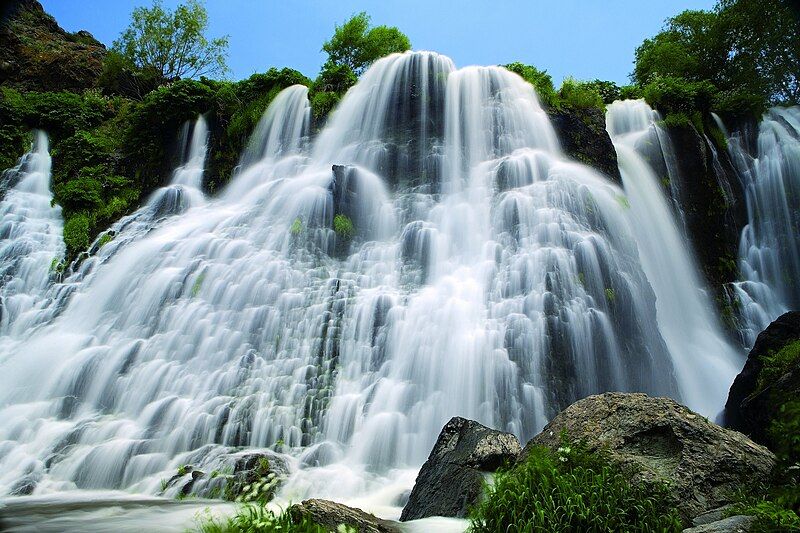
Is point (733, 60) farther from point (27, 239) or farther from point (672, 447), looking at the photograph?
point (27, 239)

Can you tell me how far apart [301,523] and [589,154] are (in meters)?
14.9

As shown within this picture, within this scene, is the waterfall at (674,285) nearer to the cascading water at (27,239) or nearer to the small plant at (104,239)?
the small plant at (104,239)

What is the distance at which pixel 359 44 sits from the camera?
3034 centimetres

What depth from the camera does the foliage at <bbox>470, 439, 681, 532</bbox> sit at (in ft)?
15.0

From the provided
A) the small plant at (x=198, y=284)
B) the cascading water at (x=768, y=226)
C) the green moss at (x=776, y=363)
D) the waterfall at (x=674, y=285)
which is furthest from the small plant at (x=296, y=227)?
the cascading water at (x=768, y=226)

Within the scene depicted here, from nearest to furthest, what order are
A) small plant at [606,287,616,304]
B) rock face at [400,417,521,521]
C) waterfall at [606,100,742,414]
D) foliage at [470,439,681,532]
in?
1. foliage at [470,439,681,532]
2. rock face at [400,417,521,521]
3. small plant at [606,287,616,304]
4. waterfall at [606,100,742,414]

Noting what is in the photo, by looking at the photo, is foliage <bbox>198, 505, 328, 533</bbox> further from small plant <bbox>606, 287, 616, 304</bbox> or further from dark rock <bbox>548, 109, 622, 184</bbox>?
dark rock <bbox>548, 109, 622, 184</bbox>

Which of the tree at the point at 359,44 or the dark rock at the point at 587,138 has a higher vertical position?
the tree at the point at 359,44

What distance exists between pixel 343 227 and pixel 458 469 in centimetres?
935

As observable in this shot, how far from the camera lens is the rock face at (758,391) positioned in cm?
786

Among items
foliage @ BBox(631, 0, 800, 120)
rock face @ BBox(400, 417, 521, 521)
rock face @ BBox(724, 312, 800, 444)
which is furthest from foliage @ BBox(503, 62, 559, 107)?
rock face @ BBox(400, 417, 521, 521)

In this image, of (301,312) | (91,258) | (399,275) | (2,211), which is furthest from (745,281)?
(2,211)

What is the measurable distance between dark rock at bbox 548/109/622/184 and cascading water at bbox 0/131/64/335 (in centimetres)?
1559

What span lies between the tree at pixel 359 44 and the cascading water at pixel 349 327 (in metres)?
14.9
